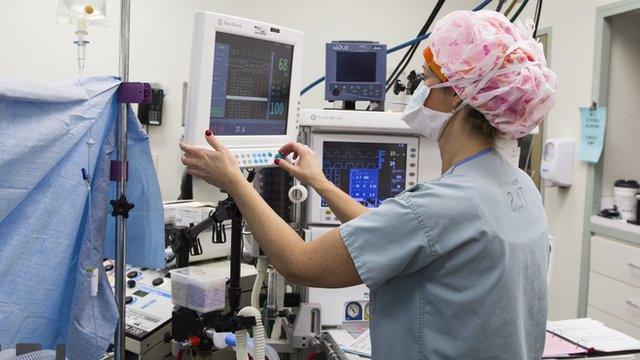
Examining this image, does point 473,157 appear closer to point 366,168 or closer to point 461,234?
point 461,234

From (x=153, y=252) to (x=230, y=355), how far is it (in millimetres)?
907

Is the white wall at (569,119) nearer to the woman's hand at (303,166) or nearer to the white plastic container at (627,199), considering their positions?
the white plastic container at (627,199)

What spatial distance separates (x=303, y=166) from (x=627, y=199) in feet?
7.07

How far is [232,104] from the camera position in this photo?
1.29 meters

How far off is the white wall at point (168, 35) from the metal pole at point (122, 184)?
81.5 inches

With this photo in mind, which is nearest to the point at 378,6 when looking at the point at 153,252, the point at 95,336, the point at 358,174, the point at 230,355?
the point at 358,174

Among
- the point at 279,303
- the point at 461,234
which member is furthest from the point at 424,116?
the point at 279,303

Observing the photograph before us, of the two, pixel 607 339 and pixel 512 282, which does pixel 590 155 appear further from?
pixel 512 282

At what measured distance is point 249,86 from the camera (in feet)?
4.34

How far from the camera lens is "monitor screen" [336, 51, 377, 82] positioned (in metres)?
1.80

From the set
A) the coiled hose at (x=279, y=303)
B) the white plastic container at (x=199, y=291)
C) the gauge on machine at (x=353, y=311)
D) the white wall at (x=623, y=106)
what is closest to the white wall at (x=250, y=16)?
the white wall at (x=623, y=106)

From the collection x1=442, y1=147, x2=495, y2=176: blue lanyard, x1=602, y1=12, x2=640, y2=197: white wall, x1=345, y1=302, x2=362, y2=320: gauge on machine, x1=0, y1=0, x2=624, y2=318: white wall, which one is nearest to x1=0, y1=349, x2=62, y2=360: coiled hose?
x1=442, y1=147, x2=495, y2=176: blue lanyard

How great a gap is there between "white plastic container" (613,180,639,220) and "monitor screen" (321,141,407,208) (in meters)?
1.60

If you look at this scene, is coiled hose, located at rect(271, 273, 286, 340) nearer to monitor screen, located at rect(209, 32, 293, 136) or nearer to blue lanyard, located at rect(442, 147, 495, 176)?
monitor screen, located at rect(209, 32, 293, 136)
